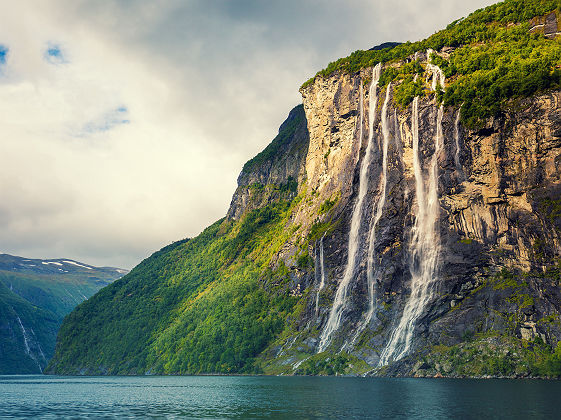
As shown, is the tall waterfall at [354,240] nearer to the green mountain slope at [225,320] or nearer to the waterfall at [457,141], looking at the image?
the green mountain slope at [225,320]

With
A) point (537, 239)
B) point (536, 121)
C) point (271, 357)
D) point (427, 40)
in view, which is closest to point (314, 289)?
point (271, 357)

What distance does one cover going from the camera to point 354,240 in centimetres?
12394

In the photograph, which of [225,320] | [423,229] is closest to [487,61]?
[423,229]

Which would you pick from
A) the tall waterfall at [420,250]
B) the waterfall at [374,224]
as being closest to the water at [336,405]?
the tall waterfall at [420,250]

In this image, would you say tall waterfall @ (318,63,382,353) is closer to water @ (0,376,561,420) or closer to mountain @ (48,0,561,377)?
mountain @ (48,0,561,377)

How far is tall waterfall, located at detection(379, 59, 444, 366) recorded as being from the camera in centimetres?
9975

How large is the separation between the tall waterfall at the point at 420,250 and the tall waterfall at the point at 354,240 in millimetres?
15310

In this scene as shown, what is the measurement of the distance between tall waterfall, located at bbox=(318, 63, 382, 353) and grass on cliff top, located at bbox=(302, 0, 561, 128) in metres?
5.34

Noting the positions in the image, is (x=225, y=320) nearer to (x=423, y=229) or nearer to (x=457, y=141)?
(x=423, y=229)

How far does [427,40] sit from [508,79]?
132ft

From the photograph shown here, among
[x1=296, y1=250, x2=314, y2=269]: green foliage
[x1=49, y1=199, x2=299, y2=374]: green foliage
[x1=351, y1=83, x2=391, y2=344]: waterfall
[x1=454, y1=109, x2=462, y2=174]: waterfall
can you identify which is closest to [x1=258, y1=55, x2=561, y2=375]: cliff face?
[x1=454, y1=109, x2=462, y2=174]: waterfall

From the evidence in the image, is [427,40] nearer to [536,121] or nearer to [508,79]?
[508,79]

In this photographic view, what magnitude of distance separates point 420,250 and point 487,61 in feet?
151

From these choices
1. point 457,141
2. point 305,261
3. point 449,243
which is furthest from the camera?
point 305,261
